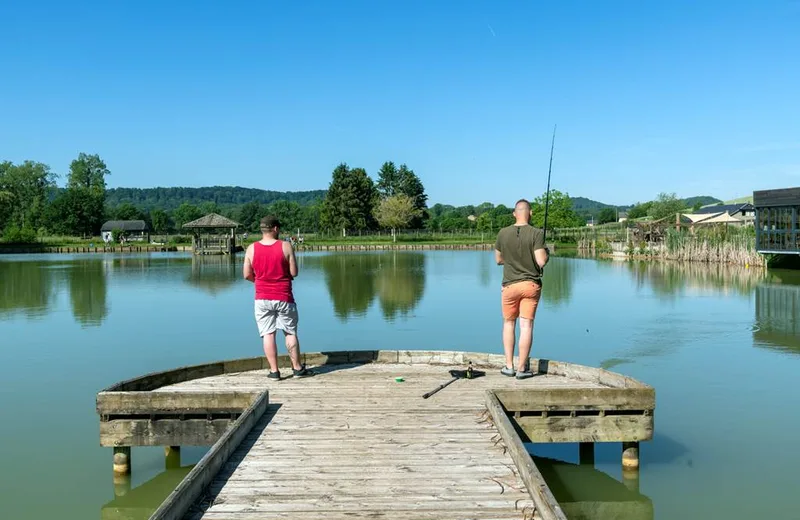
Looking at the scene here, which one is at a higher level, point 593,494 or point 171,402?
point 171,402

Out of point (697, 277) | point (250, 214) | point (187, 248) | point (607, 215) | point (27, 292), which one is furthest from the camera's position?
point (607, 215)

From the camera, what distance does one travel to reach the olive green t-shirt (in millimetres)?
6914

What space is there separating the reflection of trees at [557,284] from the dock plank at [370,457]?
44.6 feet

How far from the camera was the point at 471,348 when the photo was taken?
41.3 feet

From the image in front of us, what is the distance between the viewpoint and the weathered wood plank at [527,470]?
374cm

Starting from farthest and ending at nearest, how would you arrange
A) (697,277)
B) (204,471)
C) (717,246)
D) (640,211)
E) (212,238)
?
(640,211) → (212,238) → (717,246) → (697,277) → (204,471)

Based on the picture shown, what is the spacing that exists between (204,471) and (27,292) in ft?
74.4

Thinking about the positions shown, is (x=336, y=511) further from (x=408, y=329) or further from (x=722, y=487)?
(x=408, y=329)

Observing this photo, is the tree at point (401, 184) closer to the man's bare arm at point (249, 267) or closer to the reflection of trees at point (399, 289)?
the reflection of trees at point (399, 289)

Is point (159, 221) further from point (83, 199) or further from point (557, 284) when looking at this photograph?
point (557, 284)

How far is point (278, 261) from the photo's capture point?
22.6 ft

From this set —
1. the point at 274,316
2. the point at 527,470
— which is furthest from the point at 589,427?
the point at 274,316

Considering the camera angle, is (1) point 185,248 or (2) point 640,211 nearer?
(1) point 185,248

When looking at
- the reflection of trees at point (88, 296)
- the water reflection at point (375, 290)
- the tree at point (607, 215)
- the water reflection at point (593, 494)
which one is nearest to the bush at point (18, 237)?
the reflection of trees at point (88, 296)
